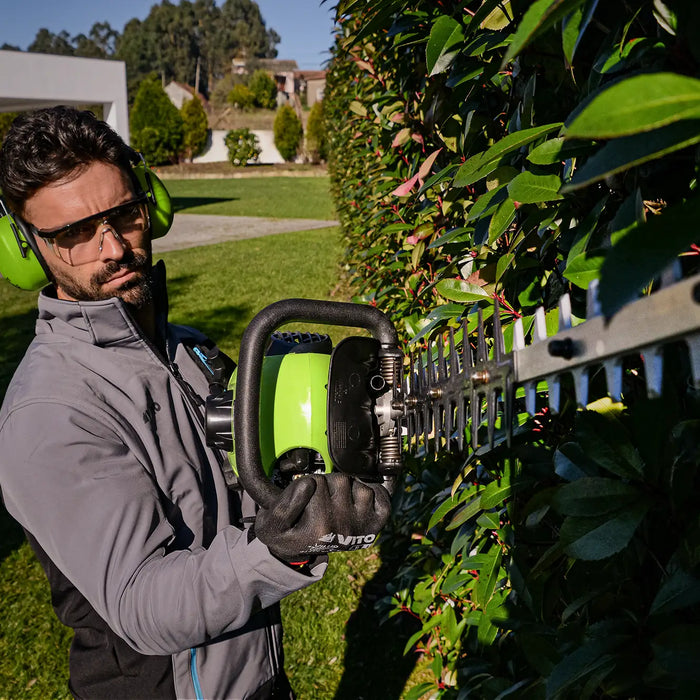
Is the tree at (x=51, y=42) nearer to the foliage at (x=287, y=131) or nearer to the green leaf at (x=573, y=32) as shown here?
the foliage at (x=287, y=131)

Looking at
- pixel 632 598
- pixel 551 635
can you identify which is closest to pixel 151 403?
pixel 551 635

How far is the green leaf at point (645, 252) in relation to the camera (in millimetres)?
412

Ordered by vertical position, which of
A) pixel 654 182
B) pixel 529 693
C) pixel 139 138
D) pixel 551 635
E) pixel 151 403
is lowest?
pixel 529 693

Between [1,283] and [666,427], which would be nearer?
[666,427]

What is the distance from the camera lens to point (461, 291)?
1254 millimetres

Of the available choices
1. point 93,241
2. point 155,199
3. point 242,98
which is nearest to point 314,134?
point 242,98

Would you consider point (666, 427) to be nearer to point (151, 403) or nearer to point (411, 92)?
point (151, 403)

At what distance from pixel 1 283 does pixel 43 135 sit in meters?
11.7

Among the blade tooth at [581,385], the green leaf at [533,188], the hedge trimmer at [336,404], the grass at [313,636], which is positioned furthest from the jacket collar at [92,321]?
the grass at [313,636]

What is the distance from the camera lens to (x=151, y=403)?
64.7 inches

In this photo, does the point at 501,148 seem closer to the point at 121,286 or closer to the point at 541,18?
the point at 541,18

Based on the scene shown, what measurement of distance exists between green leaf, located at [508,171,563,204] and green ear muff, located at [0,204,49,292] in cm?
141

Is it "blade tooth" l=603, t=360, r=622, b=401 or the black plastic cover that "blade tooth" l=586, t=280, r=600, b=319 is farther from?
the black plastic cover

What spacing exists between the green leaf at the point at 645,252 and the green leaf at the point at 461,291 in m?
0.81
